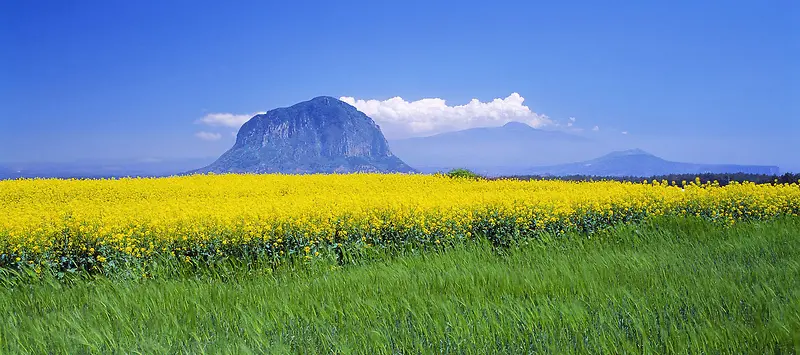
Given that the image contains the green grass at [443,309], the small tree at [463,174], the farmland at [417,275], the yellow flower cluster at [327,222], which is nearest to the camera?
the green grass at [443,309]

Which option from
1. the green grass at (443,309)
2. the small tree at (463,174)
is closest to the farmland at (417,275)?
the green grass at (443,309)

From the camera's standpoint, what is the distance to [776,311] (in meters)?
3.65

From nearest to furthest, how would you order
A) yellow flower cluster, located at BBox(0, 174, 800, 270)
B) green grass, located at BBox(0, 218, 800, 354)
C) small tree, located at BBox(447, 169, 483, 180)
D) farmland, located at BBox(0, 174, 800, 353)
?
green grass, located at BBox(0, 218, 800, 354), farmland, located at BBox(0, 174, 800, 353), yellow flower cluster, located at BBox(0, 174, 800, 270), small tree, located at BBox(447, 169, 483, 180)

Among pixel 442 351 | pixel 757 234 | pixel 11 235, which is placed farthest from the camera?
pixel 757 234

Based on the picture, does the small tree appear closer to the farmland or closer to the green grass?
the farmland

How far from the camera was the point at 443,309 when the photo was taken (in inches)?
152

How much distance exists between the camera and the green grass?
3264mm

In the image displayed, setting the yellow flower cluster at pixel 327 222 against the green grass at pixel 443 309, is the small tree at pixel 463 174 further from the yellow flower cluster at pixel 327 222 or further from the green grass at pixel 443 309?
the green grass at pixel 443 309

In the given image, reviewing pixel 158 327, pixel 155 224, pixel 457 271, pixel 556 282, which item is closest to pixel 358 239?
pixel 457 271

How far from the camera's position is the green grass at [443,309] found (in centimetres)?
326

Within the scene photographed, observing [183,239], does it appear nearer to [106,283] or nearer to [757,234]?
[106,283]

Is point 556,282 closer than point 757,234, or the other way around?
point 556,282

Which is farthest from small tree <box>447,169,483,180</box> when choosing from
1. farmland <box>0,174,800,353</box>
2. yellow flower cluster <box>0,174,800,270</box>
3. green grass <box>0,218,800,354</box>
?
green grass <box>0,218,800,354</box>

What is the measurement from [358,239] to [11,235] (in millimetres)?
4266
